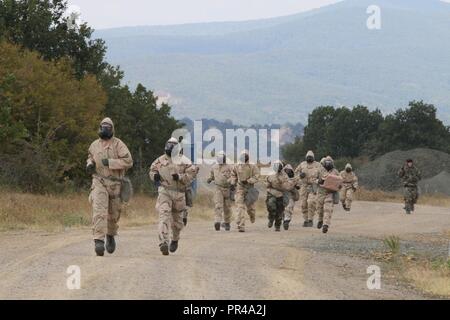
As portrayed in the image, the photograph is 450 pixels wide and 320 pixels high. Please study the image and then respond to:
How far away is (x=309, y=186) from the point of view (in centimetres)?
2998

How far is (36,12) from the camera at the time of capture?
53094 mm

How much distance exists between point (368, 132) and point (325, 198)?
3746 inches

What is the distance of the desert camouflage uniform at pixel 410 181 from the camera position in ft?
129

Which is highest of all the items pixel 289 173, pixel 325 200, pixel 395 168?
pixel 289 173

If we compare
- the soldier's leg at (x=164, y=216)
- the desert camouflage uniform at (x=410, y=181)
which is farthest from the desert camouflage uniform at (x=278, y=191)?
the desert camouflage uniform at (x=410, y=181)

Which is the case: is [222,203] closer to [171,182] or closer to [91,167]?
[171,182]

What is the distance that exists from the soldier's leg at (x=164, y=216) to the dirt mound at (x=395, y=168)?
67.7 m

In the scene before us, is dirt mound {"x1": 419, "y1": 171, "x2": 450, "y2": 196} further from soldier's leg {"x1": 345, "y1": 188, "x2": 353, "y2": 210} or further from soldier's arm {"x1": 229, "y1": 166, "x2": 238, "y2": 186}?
soldier's arm {"x1": 229, "y1": 166, "x2": 238, "y2": 186}

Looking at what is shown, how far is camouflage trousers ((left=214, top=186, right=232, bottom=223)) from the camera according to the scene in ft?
88.0

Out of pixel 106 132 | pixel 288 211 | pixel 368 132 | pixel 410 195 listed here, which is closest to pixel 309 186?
pixel 288 211

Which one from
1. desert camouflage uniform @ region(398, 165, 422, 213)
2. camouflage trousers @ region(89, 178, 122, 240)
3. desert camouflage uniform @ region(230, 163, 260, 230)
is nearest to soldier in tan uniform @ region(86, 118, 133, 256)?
camouflage trousers @ region(89, 178, 122, 240)

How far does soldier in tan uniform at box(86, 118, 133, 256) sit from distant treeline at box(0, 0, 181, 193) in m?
19.4

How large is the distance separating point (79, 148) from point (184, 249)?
2580cm

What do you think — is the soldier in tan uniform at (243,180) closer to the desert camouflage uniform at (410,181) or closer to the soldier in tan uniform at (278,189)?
the soldier in tan uniform at (278,189)
